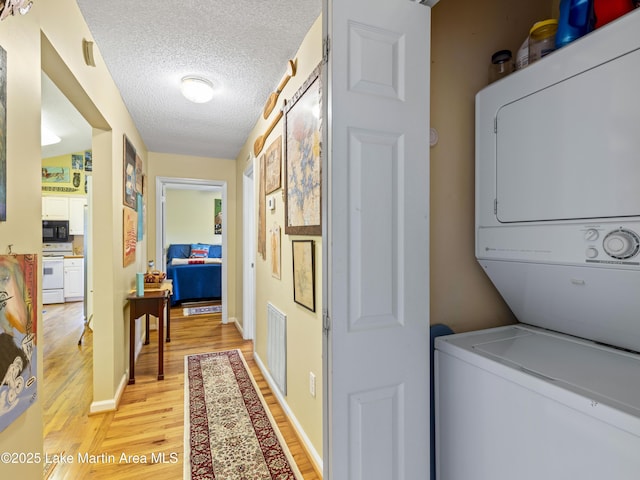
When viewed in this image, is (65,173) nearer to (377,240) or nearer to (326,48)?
(326,48)

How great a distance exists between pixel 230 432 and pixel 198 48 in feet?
8.03

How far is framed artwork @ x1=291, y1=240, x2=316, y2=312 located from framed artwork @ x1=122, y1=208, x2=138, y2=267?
1.60 m

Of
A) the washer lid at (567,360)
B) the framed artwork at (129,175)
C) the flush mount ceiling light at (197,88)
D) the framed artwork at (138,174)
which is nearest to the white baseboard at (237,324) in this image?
the framed artwork at (129,175)

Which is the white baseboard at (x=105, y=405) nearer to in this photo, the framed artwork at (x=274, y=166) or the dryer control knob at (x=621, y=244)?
the framed artwork at (x=274, y=166)

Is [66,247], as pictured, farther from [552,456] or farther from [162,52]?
[552,456]

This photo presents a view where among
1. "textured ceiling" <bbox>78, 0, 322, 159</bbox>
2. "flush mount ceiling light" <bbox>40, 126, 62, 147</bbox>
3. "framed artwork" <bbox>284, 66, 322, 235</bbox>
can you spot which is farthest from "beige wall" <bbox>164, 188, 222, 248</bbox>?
"framed artwork" <bbox>284, 66, 322, 235</bbox>

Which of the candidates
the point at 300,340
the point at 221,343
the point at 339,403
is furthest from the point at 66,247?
the point at 339,403

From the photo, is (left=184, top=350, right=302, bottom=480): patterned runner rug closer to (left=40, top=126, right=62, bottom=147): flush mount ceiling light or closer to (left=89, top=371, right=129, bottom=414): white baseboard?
(left=89, top=371, right=129, bottom=414): white baseboard

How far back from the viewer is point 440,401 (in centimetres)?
110

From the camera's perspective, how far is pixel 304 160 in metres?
1.78

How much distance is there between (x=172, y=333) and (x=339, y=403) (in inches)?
150

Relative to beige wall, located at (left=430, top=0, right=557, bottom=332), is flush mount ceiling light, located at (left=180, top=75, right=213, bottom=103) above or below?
above

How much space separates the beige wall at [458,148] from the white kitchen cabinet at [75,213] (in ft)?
22.2

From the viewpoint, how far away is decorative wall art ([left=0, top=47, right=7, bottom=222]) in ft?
3.08
